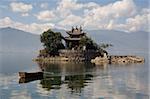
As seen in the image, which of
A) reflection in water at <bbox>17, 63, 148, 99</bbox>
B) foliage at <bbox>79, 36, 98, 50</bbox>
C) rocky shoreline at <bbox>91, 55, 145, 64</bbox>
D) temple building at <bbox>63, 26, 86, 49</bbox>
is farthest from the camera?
temple building at <bbox>63, 26, 86, 49</bbox>

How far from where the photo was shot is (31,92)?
4144 centimetres

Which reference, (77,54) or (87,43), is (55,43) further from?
(87,43)

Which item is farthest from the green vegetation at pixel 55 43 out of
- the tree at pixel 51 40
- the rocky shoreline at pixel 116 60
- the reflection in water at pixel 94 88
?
Answer: the reflection in water at pixel 94 88

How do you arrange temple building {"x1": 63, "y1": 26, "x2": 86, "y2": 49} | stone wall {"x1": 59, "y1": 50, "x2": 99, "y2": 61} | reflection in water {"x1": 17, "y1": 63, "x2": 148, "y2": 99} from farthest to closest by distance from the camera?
temple building {"x1": 63, "y1": 26, "x2": 86, "y2": 49} < stone wall {"x1": 59, "y1": 50, "x2": 99, "y2": 61} < reflection in water {"x1": 17, "y1": 63, "x2": 148, "y2": 99}

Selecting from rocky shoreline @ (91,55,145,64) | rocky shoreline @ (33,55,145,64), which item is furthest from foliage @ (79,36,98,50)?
rocky shoreline @ (91,55,145,64)

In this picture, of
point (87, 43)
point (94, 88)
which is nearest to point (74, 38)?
point (87, 43)

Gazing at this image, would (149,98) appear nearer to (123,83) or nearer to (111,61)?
(123,83)

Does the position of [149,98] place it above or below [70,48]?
below

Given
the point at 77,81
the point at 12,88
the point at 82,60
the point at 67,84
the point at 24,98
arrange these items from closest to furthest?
1. the point at 24,98
2. the point at 12,88
3. the point at 67,84
4. the point at 77,81
5. the point at 82,60

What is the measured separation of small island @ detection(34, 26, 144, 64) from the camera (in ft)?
307

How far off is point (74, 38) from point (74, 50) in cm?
571

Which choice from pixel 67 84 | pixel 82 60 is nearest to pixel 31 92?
pixel 67 84

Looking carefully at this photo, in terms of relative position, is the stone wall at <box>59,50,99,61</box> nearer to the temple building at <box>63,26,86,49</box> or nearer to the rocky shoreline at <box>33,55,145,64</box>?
the rocky shoreline at <box>33,55,145,64</box>

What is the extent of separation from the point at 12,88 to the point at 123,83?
1444cm
